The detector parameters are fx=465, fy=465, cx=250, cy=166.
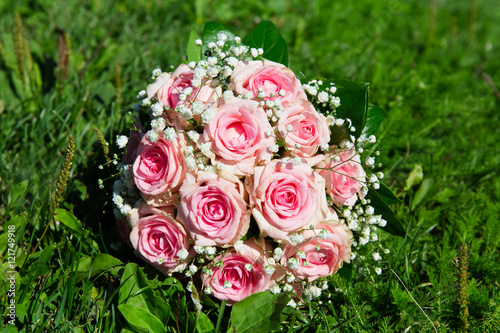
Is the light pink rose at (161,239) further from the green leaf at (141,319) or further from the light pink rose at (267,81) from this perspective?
the light pink rose at (267,81)

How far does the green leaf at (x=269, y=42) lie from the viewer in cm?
187

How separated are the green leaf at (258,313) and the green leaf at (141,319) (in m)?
0.24

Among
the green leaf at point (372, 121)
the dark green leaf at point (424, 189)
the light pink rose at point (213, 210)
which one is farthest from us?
the dark green leaf at point (424, 189)

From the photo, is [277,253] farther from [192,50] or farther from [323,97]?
[192,50]

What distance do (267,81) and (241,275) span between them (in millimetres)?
667

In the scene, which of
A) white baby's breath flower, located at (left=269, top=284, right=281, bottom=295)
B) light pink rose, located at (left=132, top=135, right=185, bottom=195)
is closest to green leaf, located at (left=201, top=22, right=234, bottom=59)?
light pink rose, located at (left=132, top=135, right=185, bottom=195)

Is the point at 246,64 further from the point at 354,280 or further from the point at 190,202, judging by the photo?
the point at 354,280

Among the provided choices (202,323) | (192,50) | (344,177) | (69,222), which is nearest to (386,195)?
(344,177)

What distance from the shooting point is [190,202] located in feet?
4.67

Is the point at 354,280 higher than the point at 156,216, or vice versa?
the point at 156,216

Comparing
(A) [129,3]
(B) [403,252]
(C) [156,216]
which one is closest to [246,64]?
(C) [156,216]

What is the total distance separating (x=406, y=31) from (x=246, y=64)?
283 centimetres

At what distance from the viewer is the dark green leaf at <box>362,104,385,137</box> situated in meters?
1.83

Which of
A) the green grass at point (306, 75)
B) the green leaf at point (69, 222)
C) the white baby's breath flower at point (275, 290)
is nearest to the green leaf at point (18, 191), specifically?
the green grass at point (306, 75)
